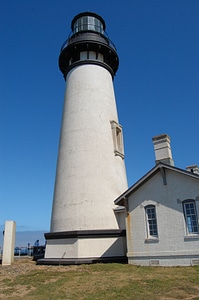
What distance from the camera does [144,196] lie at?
15047 millimetres

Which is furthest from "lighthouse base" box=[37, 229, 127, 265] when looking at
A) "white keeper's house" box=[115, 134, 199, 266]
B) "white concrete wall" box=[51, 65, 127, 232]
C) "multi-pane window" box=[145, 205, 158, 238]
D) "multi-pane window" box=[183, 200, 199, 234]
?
"multi-pane window" box=[183, 200, 199, 234]

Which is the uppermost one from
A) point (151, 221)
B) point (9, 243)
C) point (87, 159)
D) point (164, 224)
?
point (87, 159)

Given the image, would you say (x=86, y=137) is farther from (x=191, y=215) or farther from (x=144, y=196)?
(x=191, y=215)

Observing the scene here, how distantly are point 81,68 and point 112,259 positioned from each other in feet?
44.9

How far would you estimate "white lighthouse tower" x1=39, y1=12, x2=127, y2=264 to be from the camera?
15.6 metres

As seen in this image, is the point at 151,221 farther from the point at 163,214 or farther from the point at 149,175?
the point at 149,175

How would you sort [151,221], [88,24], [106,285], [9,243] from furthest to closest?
[88,24]
[9,243]
[151,221]
[106,285]

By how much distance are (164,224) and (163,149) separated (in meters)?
4.21

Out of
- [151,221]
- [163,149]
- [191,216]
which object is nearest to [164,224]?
[151,221]

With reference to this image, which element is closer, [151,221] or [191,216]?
[191,216]

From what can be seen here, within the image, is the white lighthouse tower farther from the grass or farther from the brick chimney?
the brick chimney

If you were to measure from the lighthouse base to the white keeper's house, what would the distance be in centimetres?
123

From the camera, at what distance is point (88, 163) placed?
1725cm

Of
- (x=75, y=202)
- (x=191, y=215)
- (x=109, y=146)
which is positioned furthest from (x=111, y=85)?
(x=191, y=215)
